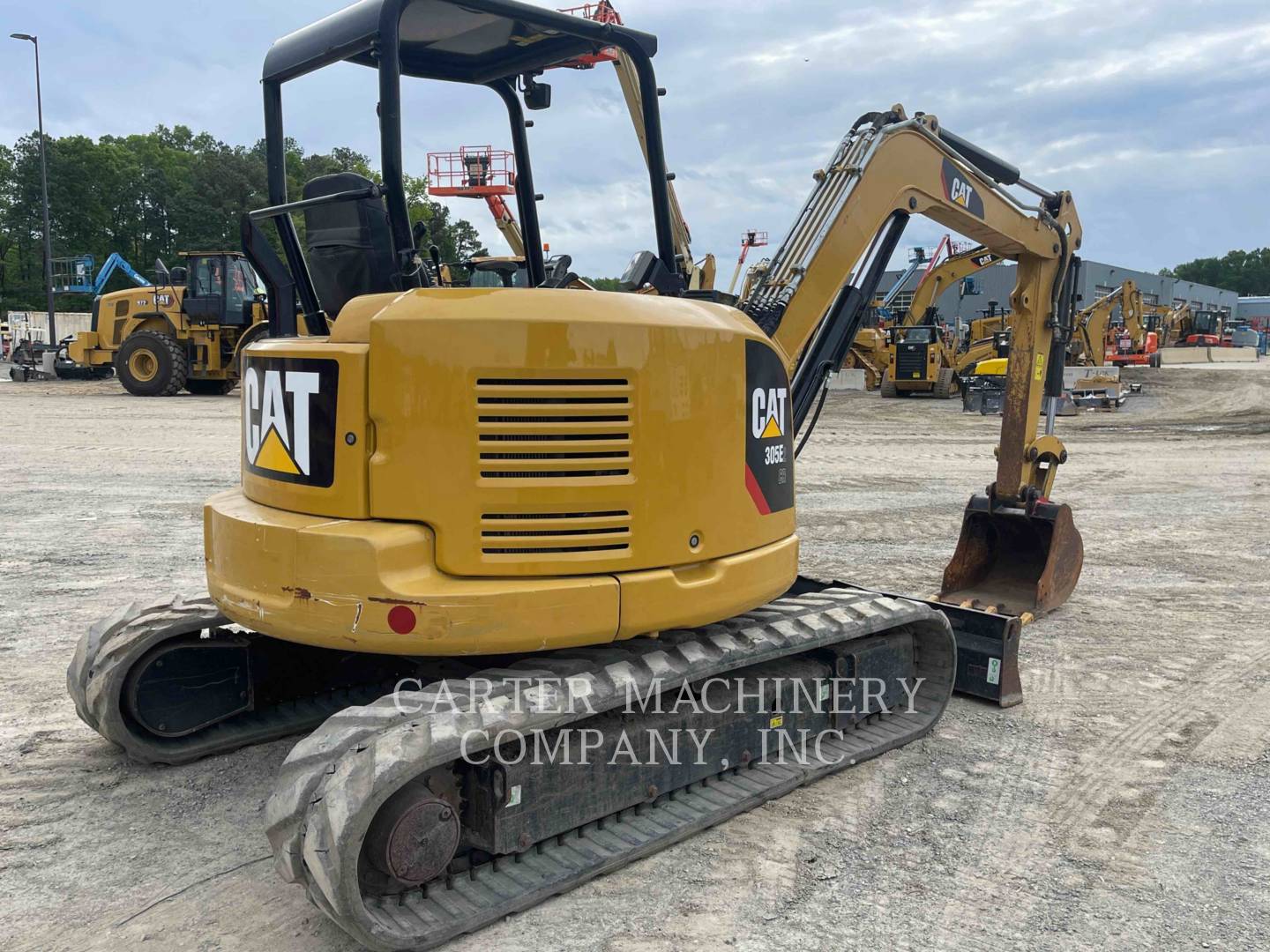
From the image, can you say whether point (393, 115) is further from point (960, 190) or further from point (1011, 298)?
point (1011, 298)

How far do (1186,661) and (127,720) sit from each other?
17.8 feet

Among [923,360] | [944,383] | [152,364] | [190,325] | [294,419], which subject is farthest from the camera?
[944,383]

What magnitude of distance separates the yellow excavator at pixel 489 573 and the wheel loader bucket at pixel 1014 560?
2.19m

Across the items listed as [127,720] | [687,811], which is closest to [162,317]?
[127,720]

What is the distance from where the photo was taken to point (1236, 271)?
128 meters

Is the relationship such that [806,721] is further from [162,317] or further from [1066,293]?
[162,317]

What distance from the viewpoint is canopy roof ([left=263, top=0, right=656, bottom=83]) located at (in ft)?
11.8

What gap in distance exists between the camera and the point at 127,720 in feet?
13.7

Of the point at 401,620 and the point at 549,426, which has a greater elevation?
the point at 549,426

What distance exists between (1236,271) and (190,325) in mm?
138871

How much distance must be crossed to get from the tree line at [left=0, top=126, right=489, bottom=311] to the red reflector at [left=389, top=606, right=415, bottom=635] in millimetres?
60990

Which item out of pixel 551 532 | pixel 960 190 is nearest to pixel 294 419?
pixel 551 532

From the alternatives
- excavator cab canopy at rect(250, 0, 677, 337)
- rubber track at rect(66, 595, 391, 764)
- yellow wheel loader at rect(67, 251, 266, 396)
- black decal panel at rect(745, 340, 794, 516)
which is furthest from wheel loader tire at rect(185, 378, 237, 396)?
black decal panel at rect(745, 340, 794, 516)

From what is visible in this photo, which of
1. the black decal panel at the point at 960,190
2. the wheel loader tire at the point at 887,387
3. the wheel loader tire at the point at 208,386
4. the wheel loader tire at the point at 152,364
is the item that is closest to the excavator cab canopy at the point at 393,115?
the black decal panel at the point at 960,190
